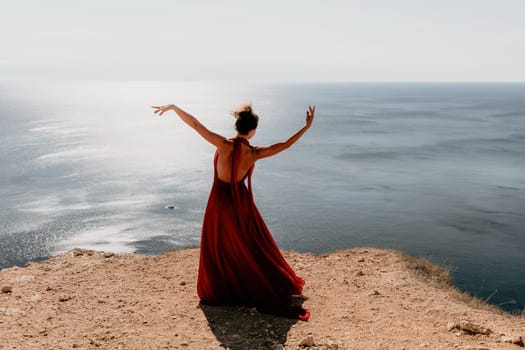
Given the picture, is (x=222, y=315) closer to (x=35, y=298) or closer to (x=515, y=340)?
(x=35, y=298)

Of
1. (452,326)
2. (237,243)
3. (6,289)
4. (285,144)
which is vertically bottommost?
(6,289)

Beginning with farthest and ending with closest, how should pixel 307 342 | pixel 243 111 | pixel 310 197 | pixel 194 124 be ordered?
pixel 310 197 < pixel 243 111 < pixel 194 124 < pixel 307 342

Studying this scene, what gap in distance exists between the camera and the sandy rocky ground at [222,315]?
6062 millimetres

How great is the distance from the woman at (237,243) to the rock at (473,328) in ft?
7.26

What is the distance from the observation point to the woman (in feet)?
22.3

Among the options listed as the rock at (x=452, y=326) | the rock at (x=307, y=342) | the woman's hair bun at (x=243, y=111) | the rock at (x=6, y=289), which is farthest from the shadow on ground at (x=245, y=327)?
the rock at (x=6, y=289)

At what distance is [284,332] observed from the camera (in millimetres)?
6297

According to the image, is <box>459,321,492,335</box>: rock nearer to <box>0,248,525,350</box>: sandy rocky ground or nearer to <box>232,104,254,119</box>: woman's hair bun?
<box>0,248,525,350</box>: sandy rocky ground

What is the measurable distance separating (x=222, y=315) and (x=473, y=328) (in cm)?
356

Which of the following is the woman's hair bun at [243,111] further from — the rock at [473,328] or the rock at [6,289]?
the rock at [6,289]

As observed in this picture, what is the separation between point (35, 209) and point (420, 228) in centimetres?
2778

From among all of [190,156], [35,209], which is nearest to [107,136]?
[190,156]

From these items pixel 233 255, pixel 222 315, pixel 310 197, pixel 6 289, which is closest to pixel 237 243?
pixel 233 255

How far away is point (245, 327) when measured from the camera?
6379 mm
